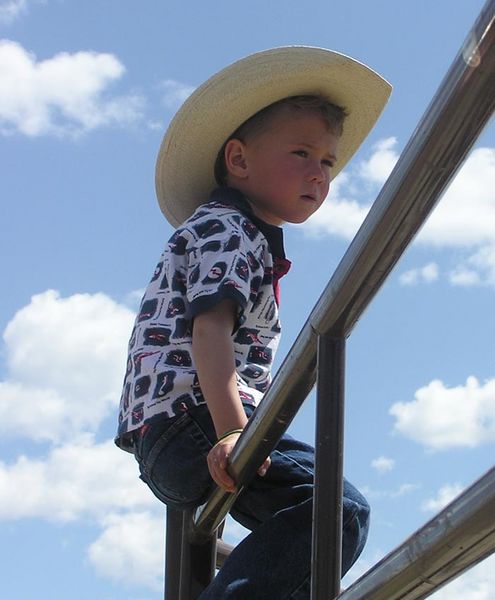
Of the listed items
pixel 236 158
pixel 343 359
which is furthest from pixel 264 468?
pixel 236 158

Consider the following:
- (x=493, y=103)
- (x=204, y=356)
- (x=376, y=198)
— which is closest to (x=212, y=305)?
(x=204, y=356)

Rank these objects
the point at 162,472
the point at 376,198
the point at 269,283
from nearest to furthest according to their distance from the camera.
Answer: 1. the point at 376,198
2. the point at 162,472
3. the point at 269,283

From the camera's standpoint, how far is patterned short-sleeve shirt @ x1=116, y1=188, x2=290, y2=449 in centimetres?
176

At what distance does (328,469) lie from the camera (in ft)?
3.84

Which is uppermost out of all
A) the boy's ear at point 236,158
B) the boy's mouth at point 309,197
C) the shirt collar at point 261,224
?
the boy's ear at point 236,158

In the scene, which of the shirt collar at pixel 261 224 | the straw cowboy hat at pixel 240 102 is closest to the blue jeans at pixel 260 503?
the shirt collar at pixel 261 224

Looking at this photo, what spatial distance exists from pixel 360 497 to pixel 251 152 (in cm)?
81

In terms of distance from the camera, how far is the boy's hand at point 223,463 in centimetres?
152

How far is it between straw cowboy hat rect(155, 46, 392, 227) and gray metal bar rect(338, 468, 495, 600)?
1372 millimetres

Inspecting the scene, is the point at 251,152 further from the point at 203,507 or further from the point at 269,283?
the point at 203,507

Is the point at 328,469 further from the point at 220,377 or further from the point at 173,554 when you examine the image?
the point at 173,554

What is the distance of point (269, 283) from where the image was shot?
190 centimetres

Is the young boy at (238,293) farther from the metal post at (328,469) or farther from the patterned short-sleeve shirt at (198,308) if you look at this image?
the metal post at (328,469)

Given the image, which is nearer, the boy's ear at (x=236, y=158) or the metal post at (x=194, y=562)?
the metal post at (x=194, y=562)
